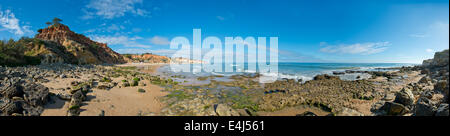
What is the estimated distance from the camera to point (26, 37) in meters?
24.0

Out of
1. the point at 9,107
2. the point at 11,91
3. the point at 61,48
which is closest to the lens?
the point at 9,107

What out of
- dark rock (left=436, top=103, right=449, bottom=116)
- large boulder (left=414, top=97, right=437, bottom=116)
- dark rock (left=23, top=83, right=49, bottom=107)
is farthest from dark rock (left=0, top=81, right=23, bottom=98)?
large boulder (left=414, top=97, right=437, bottom=116)

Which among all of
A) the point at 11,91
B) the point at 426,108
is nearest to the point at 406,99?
the point at 426,108

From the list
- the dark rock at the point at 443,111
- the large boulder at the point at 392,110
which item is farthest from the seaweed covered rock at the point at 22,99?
the large boulder at the point at 392,110

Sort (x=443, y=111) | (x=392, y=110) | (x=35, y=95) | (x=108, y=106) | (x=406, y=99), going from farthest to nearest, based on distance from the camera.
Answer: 1. (x=108, y=106)
2. (x=406, y=99)
3. (x=392, y=110)
4. (x=35, y=95)
5. (x=443, y=111)

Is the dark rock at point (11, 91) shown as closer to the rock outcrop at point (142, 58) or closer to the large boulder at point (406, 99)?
the large boulder at point (406, 99)

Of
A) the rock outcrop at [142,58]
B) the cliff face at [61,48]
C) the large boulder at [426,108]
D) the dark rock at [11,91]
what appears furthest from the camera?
the rock outcrop at [142,58]

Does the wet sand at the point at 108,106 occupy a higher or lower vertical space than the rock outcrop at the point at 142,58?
lower

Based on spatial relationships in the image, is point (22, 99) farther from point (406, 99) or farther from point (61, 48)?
point (61, 48)

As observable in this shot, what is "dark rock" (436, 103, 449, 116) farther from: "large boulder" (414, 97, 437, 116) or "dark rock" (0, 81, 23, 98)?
"dark rock" (0, 81, 23, 98)

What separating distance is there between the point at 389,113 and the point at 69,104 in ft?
39.2

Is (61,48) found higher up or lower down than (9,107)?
higher up
